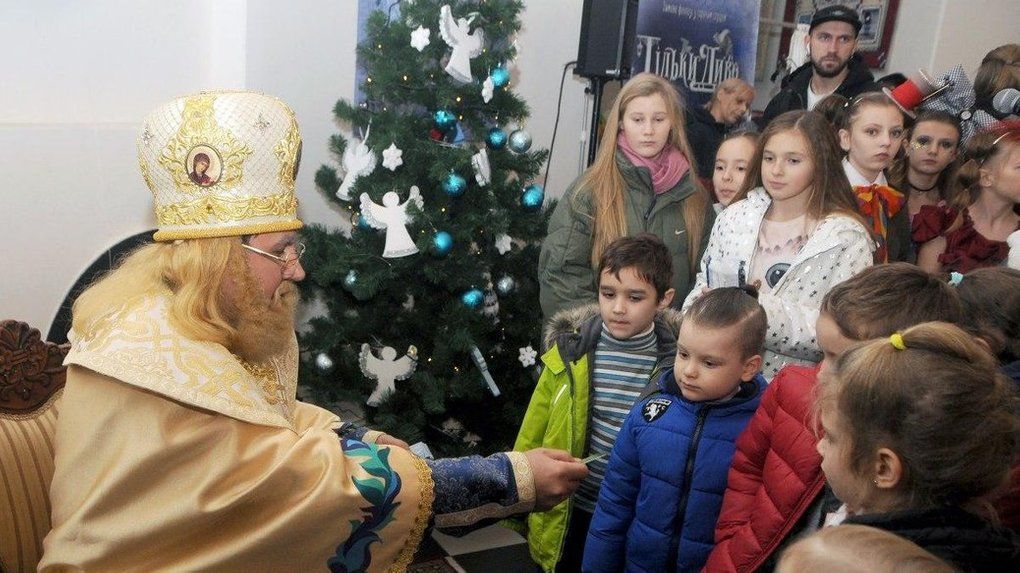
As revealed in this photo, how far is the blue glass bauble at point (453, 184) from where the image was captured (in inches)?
154

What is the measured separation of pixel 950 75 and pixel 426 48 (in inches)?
107

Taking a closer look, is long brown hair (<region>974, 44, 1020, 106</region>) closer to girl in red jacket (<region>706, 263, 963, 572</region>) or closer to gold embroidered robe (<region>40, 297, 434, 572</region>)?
girl in red jacket (<region>706, 263, 963, 572</region>)

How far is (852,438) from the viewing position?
5.06ft

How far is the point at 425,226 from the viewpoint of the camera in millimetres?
3963

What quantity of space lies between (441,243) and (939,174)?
7.64ft

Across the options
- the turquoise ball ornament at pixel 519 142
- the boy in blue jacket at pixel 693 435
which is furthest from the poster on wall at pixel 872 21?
the boy in blue jacket at pixel 693 435

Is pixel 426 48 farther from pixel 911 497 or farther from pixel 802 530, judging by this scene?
pixel 911 497

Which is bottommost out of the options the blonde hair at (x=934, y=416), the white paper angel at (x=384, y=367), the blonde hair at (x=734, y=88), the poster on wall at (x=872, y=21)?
the white paper angel at (x=384, y=367)

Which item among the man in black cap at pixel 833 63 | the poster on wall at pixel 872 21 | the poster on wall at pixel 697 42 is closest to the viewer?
the man in black cap at pixel 833 63

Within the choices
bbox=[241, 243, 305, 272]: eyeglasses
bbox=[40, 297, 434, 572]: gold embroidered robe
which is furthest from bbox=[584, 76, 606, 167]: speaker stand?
bbox=[40, 297, 434, 572]: gold embroidered robe

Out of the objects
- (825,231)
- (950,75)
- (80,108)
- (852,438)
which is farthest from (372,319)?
(950,75)

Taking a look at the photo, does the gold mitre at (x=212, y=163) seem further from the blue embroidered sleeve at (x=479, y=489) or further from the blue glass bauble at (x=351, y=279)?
the blue glass bauble at (x=351, y=279)

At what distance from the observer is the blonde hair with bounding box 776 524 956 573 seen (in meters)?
1.11

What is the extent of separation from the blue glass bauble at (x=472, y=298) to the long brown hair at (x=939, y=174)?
1.99 metres
